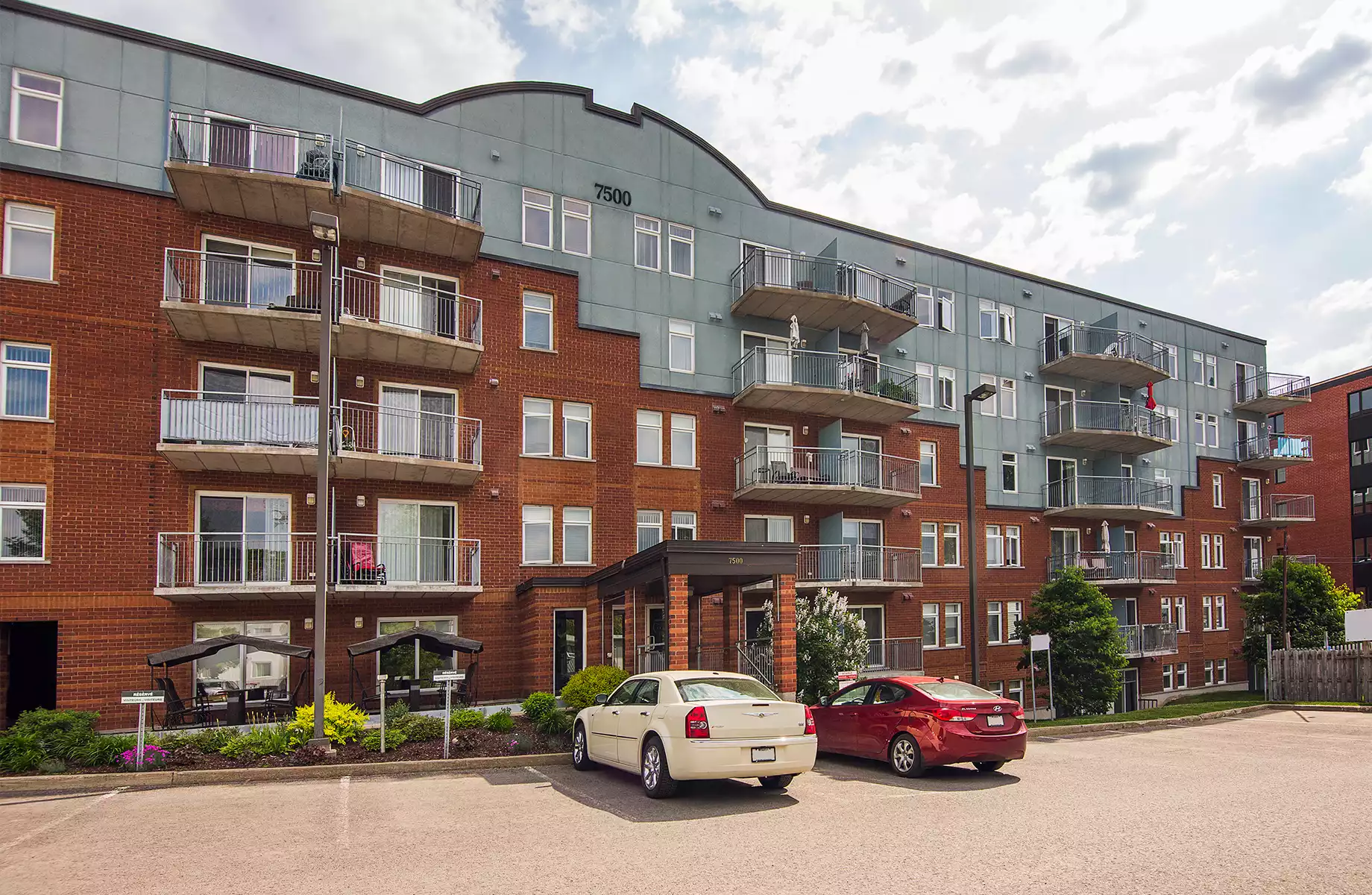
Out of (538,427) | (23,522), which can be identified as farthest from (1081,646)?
(23,522)

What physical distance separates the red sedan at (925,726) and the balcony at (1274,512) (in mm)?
33158

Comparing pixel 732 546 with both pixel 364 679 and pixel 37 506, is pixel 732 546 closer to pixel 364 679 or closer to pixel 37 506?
pixel 364 679

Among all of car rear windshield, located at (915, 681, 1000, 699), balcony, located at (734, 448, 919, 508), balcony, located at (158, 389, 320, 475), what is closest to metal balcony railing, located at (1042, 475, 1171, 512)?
balcony, located at (734, 448, 919, 508)

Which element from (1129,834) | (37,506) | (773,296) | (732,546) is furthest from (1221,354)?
(37,506)

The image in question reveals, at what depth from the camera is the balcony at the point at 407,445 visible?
19.4 metres

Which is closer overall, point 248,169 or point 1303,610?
point 248,169

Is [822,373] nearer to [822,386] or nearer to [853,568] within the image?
[822,386]

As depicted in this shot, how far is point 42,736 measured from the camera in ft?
42.6

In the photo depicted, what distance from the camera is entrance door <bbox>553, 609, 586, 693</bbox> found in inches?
847

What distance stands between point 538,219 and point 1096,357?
2119 cm

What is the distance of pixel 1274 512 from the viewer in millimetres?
39500

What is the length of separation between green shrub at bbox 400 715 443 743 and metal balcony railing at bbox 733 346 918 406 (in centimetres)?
1303

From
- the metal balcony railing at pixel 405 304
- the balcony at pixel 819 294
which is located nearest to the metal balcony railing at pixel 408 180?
the metal balcony railing at pixel 405 304

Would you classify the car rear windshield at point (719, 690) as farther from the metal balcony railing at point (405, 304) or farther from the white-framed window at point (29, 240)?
the white-framed window at point (29, 240)
